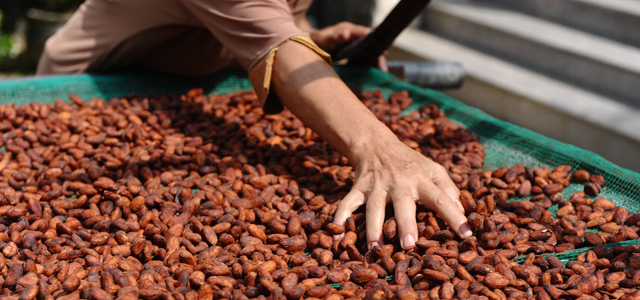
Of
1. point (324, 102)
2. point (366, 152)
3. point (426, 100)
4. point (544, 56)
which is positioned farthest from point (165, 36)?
point (544, 56)

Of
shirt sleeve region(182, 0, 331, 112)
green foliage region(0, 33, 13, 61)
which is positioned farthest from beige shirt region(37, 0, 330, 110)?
green foliage region(0, 33, 13, 61)

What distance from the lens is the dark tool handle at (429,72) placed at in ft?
9.50

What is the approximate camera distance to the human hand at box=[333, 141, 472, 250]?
1.43 metres

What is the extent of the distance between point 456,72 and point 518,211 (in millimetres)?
1400

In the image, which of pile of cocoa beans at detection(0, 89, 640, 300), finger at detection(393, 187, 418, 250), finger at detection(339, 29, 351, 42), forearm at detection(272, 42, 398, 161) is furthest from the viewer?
finger at detection(339, 29, 351, 42)

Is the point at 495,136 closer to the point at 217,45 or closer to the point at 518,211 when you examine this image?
the point at 518,211

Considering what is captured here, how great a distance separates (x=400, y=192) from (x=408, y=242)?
128 millimetres

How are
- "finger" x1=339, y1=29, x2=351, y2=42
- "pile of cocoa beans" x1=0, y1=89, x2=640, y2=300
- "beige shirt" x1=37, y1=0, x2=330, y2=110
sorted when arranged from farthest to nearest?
1. "finger" x1=339, y1=29, x2=351, y2=42
2. "beige shirt" x1=37, y1=0, x2=330, y2=110
3. "pile of cocoa beans" x1=0, y1=89, x2=640, y2=300

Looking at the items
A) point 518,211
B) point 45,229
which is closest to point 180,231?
point 45,229

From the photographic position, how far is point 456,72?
293 cm

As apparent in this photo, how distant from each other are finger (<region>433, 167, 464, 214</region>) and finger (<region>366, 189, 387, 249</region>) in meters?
0.14

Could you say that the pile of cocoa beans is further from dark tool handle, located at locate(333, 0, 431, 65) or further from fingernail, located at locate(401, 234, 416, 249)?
dark tool handle, located at locate(333, 0, 431, 65)

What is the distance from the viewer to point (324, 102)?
177 cm

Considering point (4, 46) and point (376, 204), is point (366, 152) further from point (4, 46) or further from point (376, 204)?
point (4, 46)
